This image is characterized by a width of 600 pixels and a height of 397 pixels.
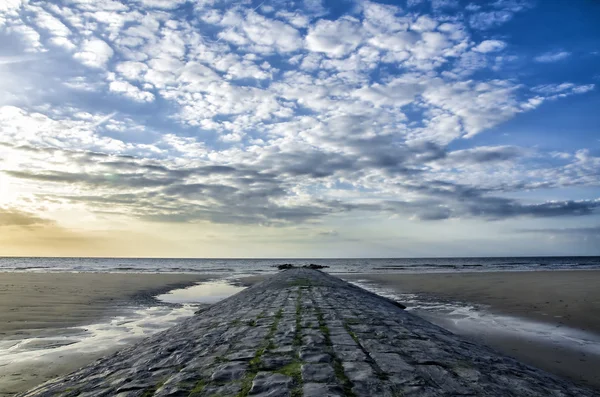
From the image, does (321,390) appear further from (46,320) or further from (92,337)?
(46,320)

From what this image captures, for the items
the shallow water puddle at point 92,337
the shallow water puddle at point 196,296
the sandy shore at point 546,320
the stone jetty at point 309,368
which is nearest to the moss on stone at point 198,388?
the stone jetty at point 309,368

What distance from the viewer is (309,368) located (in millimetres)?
3918

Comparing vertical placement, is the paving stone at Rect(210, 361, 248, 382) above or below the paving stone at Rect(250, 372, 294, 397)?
below

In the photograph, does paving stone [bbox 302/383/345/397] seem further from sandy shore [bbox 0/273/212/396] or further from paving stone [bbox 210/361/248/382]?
sandy shore [bbox 0/273/212/396]

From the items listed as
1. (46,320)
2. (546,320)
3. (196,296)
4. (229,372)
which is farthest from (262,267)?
(229,372)

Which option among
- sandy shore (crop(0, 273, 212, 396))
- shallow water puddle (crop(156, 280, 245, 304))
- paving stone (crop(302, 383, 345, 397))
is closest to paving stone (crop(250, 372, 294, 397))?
paving stone (crop(302, 383, 345, 397))

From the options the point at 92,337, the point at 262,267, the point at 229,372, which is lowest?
the point at 262,267

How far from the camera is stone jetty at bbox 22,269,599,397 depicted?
338 cm

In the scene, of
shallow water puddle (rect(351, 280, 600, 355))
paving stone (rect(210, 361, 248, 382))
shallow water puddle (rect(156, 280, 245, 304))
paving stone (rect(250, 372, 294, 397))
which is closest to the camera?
paving stone (rect(250, 372, 294, 397))

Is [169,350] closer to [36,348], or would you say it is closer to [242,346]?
[242,346]

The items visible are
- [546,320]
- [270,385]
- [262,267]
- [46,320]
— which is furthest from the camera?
[262,267]

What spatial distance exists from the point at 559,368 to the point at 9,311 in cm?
1718

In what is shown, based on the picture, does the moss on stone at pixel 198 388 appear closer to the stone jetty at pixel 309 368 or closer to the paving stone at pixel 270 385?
the stone jetty at pixel 309 368

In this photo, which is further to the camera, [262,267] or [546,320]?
[262,267]
